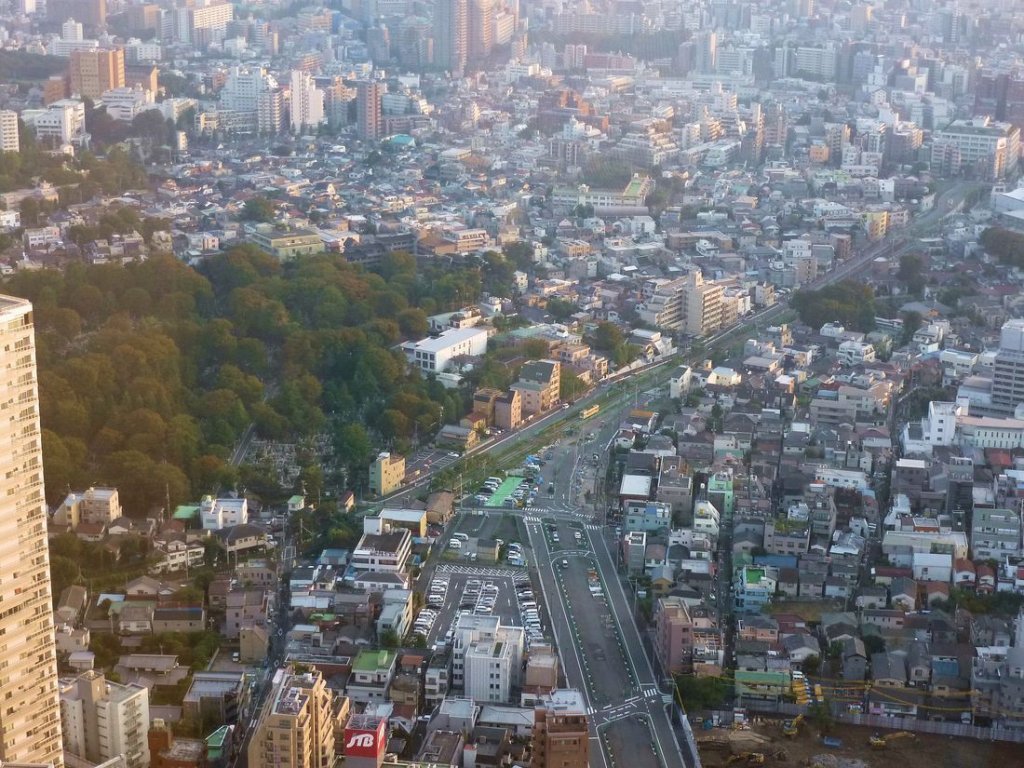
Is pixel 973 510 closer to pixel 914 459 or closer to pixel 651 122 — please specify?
pixel 914 459

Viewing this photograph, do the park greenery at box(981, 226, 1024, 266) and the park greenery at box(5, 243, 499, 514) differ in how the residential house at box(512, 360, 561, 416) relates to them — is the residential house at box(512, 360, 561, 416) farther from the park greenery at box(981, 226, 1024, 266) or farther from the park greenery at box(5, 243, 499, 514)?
the park greenery at box(981, 226, 1024, 266)

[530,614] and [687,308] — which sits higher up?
[687,308]

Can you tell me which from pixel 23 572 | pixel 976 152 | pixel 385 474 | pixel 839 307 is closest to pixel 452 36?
pixel 976 152

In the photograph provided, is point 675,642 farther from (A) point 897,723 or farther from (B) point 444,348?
(B) point 444,348

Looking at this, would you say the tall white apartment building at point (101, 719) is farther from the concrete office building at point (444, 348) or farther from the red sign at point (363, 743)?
the concrete office building at point (444, 348)

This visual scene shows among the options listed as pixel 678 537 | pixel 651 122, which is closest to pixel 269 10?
pixel 651 122
